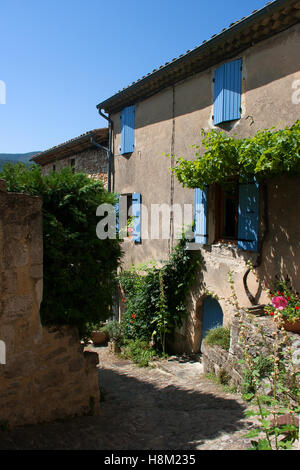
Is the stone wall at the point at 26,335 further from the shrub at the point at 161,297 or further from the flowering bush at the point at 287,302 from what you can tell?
the shrub at the point at 161,297

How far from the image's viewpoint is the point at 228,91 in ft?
23.1

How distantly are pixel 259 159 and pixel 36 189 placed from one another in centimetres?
334

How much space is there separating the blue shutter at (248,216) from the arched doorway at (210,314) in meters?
1.79

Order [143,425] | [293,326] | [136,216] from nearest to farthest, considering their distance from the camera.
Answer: [143,425] < [293,326] < [136,216]

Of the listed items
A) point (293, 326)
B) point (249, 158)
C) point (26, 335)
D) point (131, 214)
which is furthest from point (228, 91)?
point (26, 335)

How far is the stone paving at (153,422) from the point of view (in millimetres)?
3826

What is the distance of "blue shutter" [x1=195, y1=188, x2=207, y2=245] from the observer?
25.1ft

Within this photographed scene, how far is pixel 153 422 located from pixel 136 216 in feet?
19.9

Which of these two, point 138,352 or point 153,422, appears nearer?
point 153,422

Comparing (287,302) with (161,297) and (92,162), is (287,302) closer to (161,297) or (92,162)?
(161,297)

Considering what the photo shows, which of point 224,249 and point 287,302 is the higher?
point 224,249

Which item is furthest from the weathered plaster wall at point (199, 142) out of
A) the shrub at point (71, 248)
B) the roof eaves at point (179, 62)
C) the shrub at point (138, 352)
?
the shrub at point (71, 248)

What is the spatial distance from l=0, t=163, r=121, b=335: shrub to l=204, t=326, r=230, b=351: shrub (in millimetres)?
2707

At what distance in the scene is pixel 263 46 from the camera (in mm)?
6441
